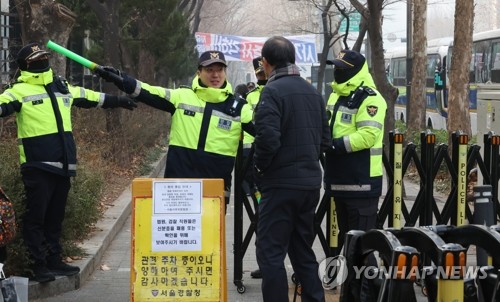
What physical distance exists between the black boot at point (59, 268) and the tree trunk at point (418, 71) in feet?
57.4

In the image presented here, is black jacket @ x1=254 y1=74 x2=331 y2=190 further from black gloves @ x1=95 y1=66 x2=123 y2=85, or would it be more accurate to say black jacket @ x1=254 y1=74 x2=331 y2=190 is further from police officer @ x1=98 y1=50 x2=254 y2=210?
black gloves @ x1=95 y1=66 x2=123 y2=85

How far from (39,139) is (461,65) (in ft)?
45.6

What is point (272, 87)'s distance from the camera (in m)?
6.89

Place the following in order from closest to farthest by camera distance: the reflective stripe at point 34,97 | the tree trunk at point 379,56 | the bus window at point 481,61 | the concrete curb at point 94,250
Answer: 1. the reflective stripe at point 34,97
2. the concrete curb at point 94,250
3. the tree trunk at point 379,56
4. the bus window at point 481,61

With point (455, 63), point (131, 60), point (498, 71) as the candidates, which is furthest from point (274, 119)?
point (131, 60)

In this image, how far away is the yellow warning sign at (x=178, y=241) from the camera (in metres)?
7.21

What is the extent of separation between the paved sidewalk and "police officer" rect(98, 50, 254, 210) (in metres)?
1.30

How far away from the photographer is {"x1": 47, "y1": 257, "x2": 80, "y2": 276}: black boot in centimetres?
862

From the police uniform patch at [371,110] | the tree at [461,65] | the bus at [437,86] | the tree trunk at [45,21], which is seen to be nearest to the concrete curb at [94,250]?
the tree trunk at [45,21]

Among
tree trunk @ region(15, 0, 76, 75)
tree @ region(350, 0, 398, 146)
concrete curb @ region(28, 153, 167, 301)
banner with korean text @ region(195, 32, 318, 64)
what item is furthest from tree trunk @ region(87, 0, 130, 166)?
banner with korean text @ region(195, 32, 318, 64)

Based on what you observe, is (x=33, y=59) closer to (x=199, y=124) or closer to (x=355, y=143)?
(x=199, y=124)

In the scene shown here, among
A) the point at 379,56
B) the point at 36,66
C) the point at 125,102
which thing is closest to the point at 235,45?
the point at 379,56

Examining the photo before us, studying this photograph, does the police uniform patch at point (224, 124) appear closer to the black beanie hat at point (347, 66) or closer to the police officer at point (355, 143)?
the police officer at point (355, 143)

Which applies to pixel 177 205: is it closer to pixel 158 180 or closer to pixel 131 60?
pixel 158 180
